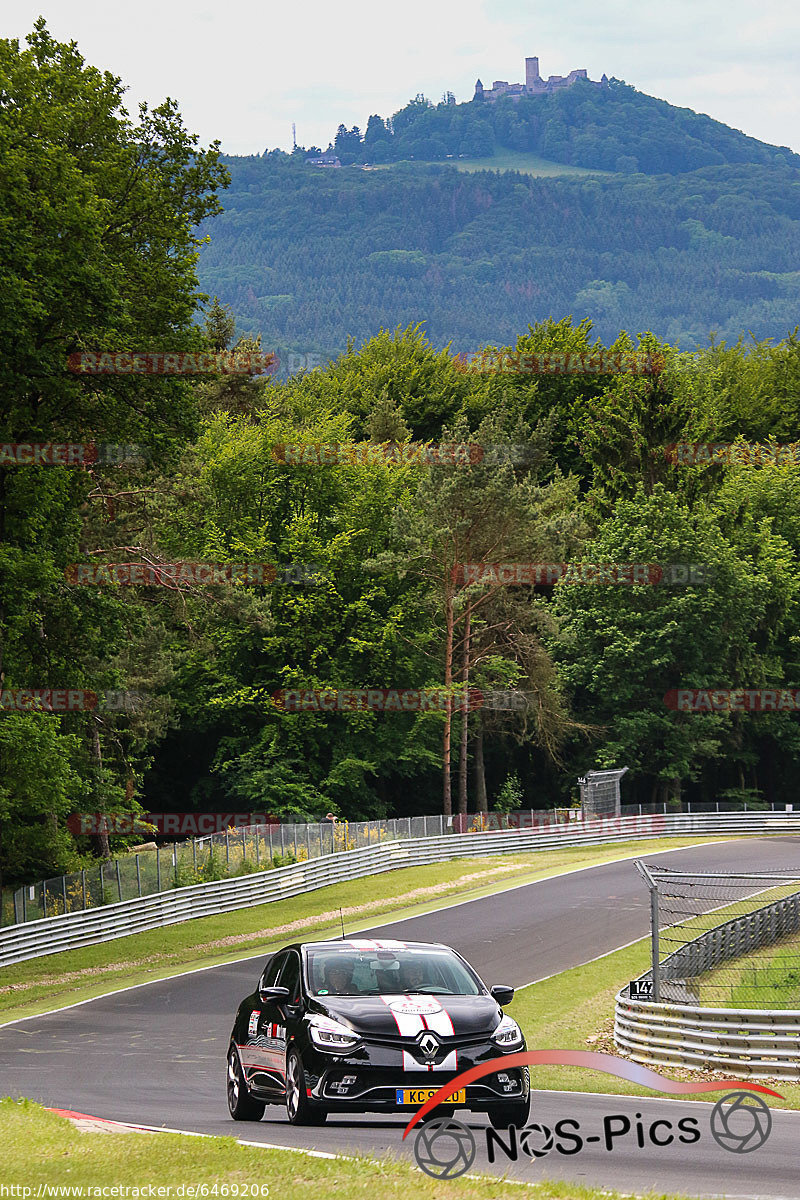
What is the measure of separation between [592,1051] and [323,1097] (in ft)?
32.0

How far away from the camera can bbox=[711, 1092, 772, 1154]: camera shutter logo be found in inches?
435

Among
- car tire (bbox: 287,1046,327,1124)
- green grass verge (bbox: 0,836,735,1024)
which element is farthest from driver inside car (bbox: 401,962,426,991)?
green grass verge (bbox: 0,836,735,1024)

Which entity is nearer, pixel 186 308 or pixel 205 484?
pixel 186 308

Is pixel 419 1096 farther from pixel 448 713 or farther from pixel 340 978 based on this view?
pixel 448 713

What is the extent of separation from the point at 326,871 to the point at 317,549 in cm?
2081

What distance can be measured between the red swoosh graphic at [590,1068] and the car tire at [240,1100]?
5.41 feet

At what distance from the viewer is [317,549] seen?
6153 cm

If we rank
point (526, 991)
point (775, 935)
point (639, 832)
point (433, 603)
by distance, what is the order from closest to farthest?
point (775, 935) < point (526, 991) < point (639, 832) < point (433, 603)

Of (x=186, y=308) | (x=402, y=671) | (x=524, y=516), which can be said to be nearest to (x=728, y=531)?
(x=524, y=516)

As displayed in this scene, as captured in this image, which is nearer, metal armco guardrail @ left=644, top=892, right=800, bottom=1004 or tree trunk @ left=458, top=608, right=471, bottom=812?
metal armco guardrail @ left=644, top=892, right=800, bottom=1004

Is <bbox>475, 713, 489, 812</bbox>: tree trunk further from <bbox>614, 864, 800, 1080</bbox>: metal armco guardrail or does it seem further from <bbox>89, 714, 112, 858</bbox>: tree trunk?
<bbox>614, 864, 800, 1080</bbox>: metal armco guardrail

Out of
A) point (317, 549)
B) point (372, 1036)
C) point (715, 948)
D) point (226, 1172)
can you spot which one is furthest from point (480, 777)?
point (226, 1172)

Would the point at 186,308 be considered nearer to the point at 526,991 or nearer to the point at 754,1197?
the point at 526,991

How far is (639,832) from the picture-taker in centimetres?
5747
